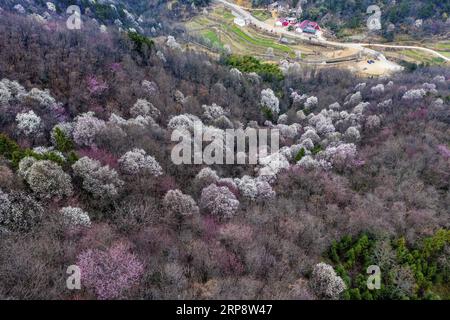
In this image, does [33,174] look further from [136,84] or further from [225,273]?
[136,84]

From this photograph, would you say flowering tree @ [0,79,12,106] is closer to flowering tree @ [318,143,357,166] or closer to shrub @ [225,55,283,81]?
flowering tree @ [318,143,357,166]

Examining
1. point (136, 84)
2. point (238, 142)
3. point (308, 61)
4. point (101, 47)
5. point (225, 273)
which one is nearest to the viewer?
point (225, 273)

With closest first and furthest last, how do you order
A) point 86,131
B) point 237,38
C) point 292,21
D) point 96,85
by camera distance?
1. point 86,131
2. point 96,85
3. point 237,38
4. point 292,21

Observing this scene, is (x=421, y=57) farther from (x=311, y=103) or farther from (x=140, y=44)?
(x=140, y=44)

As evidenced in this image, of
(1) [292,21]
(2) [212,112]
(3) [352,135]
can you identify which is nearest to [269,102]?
(2) [212,112]

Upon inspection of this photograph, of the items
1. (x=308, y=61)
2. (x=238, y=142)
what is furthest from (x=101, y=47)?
(x=308, y=61)

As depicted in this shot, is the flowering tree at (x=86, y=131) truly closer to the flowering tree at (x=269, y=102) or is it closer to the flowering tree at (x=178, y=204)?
the flowering tree at (x=178, y=204)
